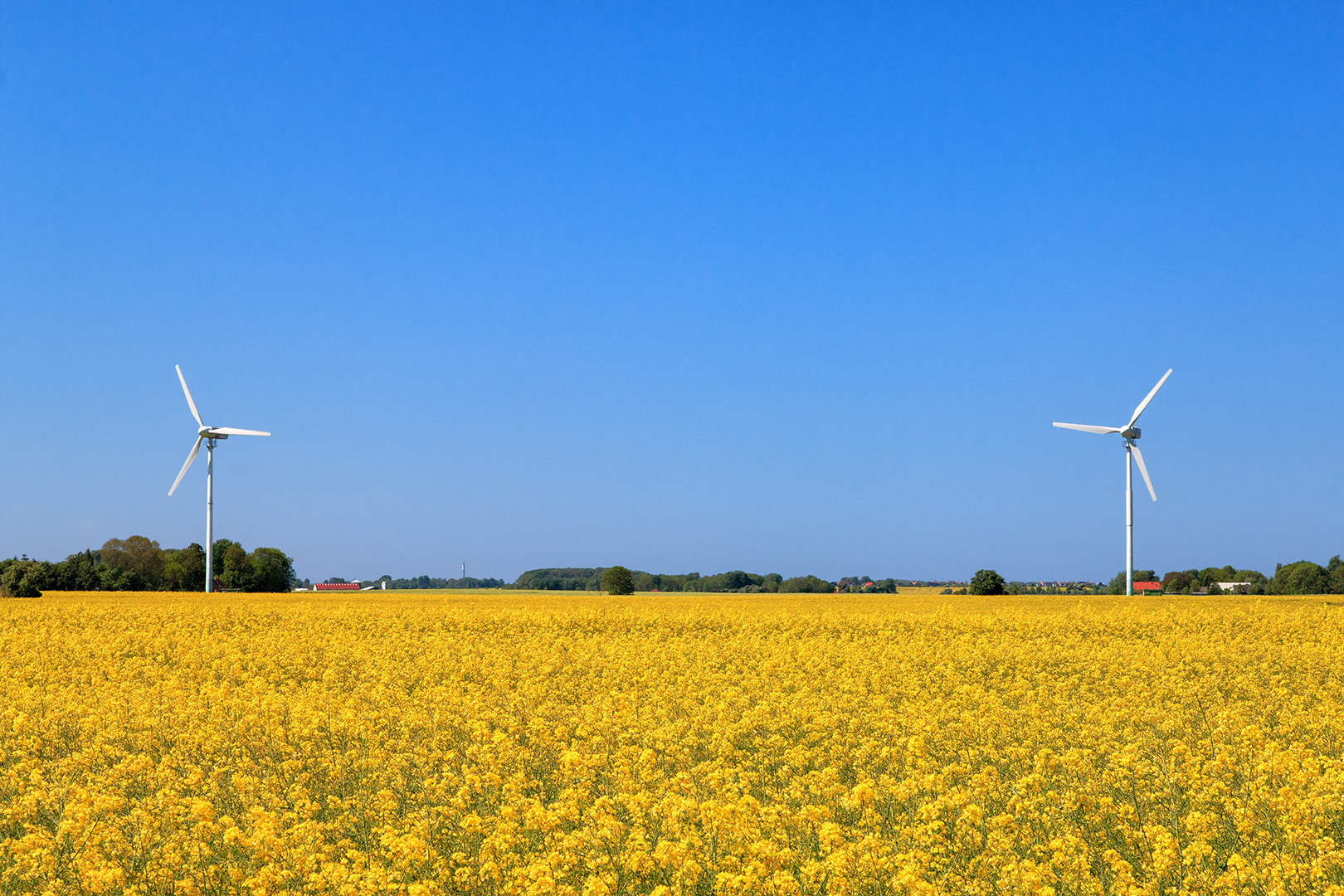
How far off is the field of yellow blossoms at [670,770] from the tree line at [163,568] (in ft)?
191

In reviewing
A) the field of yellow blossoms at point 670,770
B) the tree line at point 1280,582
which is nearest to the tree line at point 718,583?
the tree line at point 1280,582

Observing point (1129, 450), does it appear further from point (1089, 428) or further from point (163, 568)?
point (163, 568)

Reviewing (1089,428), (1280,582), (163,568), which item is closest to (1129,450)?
(1089,428)

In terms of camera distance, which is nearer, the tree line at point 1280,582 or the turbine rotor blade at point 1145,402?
the turbine rotor blade at point 1145,402

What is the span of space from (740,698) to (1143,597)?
45.6m

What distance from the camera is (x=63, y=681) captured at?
16.9m

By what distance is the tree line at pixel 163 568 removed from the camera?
76.2 m

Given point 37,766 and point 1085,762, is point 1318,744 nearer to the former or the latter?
point 1085,762

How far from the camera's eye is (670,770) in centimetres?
1034

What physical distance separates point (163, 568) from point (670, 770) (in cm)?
10459

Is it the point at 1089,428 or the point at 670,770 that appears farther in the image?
the point at 1089,428

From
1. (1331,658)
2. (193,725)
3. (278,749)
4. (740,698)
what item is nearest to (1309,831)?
(740,698)

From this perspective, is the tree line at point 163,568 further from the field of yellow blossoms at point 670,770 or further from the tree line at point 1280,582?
the tree line at point 1280,582

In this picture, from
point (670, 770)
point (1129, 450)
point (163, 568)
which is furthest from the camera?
point (163, 568)
